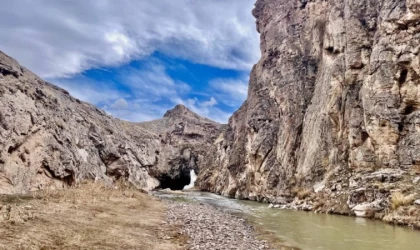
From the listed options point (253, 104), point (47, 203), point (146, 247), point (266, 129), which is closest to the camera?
point (146, 247)

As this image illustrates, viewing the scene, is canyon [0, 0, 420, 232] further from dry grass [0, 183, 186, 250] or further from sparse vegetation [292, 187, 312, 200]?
dry grass [0, 183, 186, 250]

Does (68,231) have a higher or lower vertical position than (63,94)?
lower

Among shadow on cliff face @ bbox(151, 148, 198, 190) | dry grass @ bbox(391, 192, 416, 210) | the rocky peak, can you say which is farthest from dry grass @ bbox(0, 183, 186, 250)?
the rocky peak

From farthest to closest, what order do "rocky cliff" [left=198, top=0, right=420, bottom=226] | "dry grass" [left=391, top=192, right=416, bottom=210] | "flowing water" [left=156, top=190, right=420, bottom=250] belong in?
1. "rocky cliff" [left=198, top=0, right=420, bottom=226]
2. "dry grass" [left=391, top=192, right=416, bottom=210]
3. "flowing water" [left=156, top=190, right=420, bottom=250]

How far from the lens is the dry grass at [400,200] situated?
30.6 metres

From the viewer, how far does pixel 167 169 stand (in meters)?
98.6

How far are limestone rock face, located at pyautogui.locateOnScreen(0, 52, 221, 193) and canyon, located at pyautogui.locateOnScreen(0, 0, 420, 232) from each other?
0.16m

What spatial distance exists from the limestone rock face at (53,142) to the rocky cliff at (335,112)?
2717 cm

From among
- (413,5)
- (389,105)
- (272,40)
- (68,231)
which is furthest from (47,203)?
(272,40)

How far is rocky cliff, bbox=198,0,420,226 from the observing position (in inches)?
1515

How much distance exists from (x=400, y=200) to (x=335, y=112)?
2394 centimetres

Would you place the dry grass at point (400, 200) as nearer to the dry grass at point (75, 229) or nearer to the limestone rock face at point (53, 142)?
the dry grass at point (75, 229)

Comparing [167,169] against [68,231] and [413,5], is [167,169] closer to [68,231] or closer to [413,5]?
[413,5]

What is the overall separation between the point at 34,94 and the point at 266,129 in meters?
48.5
